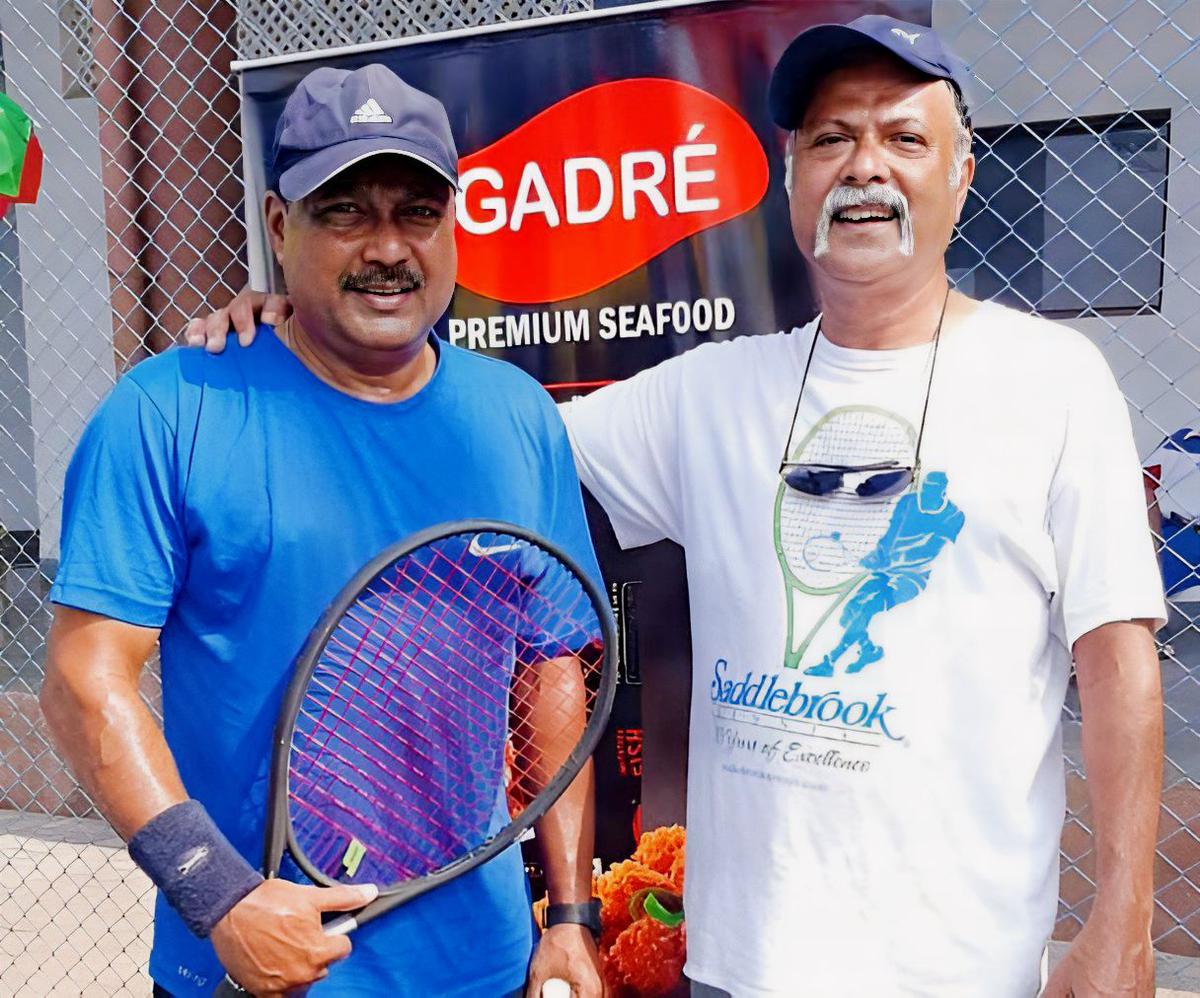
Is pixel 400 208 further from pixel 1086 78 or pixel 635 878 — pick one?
pixel 1086 78

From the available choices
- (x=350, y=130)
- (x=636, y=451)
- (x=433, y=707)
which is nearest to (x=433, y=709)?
(x=433, y=707)

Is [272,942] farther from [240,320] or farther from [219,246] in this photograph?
[219,246]

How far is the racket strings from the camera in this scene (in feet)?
5.63

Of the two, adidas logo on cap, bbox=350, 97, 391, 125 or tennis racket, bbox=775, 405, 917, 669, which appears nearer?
adidas logo on cap, bbox=350, 97, 391, 125

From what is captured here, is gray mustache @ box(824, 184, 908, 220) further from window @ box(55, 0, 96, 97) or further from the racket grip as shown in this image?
window @ box(55, 0, 96, 97)

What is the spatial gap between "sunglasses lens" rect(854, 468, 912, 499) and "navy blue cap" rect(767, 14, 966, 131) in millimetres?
591

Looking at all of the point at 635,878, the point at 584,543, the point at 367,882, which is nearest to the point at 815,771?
the point at 584,543

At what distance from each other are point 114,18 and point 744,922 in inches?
153

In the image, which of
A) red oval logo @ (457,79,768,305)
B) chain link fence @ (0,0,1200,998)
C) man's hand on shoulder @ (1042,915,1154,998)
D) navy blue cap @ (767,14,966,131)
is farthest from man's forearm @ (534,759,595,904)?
chain link fence @ (0,0,1200,998)

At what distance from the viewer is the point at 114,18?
168 inches

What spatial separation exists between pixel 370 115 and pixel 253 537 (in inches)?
A: 23.7

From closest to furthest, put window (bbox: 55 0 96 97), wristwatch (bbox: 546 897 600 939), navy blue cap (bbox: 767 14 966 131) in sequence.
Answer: navy blue cap (bbox: 767 14 966 131) < wristwatch (bbox: 546 897 600 939) < window (bbox: 55 0 96 97)

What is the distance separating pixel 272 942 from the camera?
1456 mm

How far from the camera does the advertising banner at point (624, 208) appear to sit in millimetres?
2680
